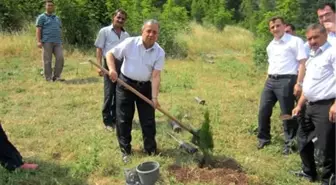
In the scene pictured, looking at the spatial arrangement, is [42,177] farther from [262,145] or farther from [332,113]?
[332,113]

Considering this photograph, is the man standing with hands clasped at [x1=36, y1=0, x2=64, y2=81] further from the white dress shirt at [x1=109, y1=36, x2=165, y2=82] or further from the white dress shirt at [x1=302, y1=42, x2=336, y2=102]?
the white dress shirt at [x1=302, y1=42, x2=336, y2=102]

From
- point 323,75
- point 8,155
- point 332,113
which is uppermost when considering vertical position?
point 323,75

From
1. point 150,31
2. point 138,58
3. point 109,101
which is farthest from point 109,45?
point 150,31

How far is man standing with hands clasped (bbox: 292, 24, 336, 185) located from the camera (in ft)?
12.8

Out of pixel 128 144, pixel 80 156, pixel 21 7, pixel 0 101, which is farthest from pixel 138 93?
pixel 21 7

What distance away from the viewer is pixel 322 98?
3971 mm

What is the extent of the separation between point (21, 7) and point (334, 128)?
479 inches

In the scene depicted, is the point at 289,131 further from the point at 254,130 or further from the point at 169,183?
the point at 169,183

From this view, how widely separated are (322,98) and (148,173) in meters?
1.89

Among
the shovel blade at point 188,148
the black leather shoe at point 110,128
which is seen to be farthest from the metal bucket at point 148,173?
the black leather shoe at point 110,128

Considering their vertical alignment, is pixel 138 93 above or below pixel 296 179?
above

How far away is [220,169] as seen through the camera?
4.37 meters

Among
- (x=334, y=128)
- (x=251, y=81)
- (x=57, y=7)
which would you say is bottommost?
(x=251, y=81)

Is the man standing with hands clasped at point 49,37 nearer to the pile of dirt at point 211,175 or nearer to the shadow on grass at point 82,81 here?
the shadow on grass at point 82,81
